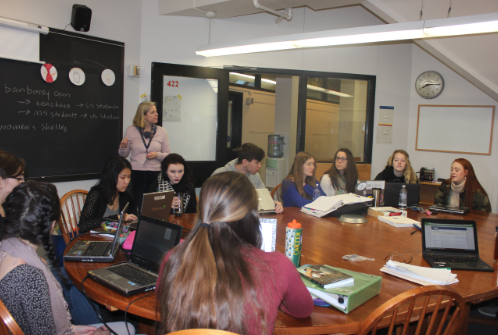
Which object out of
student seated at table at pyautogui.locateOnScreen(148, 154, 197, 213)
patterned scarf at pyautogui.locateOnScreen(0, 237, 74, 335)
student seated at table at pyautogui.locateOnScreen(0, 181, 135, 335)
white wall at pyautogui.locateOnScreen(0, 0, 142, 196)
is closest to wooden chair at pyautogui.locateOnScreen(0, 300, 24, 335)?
student seated at table at pyautogui.locateOnScreen(0, 181, 135, 335)

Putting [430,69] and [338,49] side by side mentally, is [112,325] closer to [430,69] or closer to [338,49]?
[338,49]

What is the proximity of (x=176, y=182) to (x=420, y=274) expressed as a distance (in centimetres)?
196

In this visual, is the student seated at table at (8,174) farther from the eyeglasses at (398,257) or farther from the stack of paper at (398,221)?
the stack of paper at (398,221)

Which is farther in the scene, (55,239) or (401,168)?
(401,168)

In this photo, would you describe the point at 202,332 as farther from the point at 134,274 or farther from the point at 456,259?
the point at 456,259

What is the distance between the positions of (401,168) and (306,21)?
2.40 m

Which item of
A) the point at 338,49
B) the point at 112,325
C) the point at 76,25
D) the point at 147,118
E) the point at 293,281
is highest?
the point at 338,49

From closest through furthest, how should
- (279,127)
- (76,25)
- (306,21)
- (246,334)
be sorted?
1. (246,334)
2. (76,25)
3. (306,21)
4. (279,127)

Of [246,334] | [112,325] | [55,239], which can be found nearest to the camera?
[246,334]

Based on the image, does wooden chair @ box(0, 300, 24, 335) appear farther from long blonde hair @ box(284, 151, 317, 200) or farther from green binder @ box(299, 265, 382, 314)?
long blonde hair @ box(284, 151, 317, 200)

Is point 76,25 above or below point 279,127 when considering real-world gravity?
above

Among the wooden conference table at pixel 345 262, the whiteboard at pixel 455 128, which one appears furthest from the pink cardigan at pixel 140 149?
the whiteboard at pixel 455 128

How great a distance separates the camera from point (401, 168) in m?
3.96

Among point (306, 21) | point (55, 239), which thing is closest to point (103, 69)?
point (55, 239)
